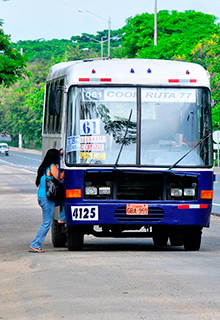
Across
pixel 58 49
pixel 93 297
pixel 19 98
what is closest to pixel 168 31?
pixel 19 98

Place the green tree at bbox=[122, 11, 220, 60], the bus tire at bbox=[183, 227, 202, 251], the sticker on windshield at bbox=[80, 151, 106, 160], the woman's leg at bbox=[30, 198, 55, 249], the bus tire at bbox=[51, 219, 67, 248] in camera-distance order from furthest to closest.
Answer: the green tree at bbox=[122, 11, 220, 60] → the bus tire at bbox=[51, 219, 67, 248] → the bus tire at bbox=[183, 227, 202, 251] → the woman's leg at bbox=[30, 198, 55, 249] → the sticker on windshield at bbox=[80, 151, 106, 160]

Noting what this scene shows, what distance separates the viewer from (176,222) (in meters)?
12.9

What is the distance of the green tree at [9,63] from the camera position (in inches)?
1020

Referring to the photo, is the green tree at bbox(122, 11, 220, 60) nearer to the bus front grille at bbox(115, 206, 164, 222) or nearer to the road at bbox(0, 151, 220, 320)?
the road at bbox(0, 151, 220, 320)

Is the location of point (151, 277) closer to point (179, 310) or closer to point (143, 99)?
point (179, 310)

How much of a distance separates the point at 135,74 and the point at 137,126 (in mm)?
860

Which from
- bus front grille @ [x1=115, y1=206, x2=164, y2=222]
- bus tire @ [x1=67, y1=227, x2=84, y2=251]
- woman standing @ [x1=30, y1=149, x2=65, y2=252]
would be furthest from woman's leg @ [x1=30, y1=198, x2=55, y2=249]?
bus front grille @ [x1=115, y1=206, x2=164, y2=222]

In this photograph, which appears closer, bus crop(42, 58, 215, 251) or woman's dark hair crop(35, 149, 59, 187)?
bus crop(42, 58, 215, 251)

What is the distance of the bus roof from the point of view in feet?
43.4

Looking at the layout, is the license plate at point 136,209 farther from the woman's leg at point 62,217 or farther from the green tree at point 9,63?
the green tree at point 9,63

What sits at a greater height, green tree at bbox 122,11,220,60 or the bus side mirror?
green tree at bbox 122,11,220,60

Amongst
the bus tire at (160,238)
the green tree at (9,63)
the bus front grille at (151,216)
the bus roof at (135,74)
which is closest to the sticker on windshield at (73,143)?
the bus roof at (135,74)

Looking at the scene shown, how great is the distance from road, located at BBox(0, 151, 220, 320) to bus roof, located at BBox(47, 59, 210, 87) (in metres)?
2.70

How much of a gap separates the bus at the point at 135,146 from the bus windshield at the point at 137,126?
0.02 meters
